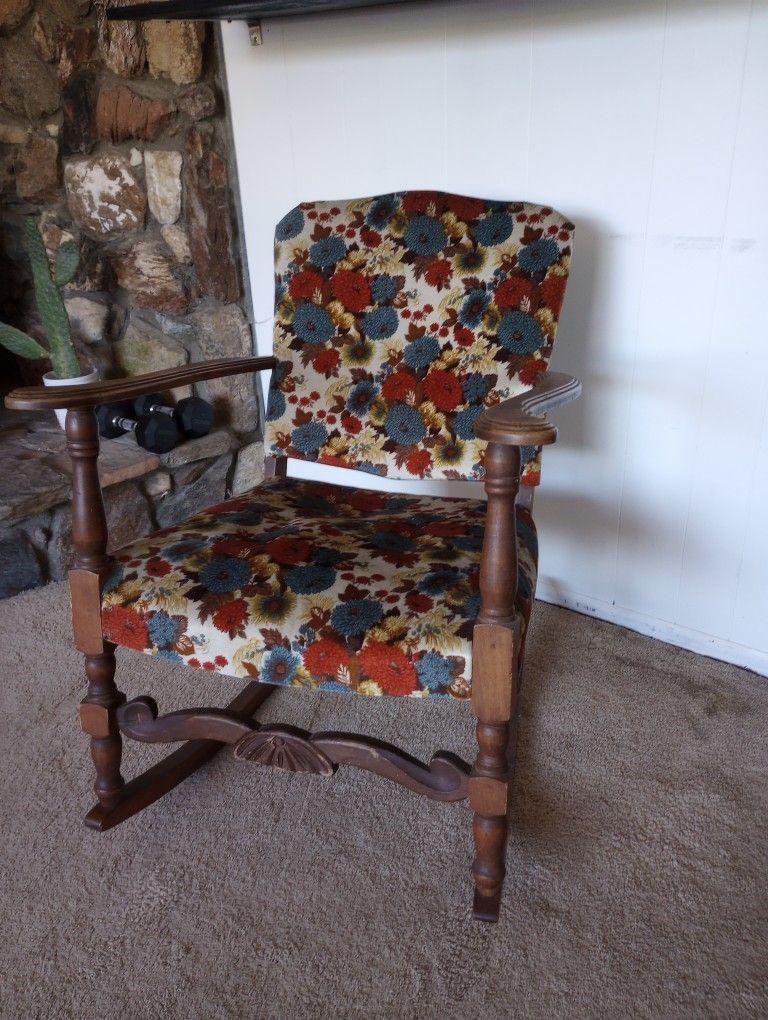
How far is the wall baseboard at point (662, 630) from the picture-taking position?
1.60 metres

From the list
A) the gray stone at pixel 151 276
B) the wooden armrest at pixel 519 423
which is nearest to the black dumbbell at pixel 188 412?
the gray stone at pixel 151 276

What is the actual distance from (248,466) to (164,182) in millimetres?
724

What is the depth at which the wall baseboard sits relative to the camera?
5.24 ft

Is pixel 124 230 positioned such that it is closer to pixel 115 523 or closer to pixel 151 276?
pixel 151 276

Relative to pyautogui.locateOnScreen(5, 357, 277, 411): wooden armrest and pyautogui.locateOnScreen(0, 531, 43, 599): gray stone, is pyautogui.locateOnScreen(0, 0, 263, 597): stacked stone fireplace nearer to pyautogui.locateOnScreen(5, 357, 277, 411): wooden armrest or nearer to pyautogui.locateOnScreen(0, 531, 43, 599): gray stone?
pyautogui.locateOnScreen(0, 531, 43, 599): gray stone

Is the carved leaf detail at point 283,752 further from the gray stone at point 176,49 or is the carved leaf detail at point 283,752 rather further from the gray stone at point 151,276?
the gray stone at point 176,49

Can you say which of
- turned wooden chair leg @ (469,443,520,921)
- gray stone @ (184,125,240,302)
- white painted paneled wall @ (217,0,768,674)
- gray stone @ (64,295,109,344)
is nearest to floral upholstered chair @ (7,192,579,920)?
turned wooden chair leg @ (469,443,520,921)

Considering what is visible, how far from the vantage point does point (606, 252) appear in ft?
5.05

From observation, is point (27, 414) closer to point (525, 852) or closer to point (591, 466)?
point (591, 466)

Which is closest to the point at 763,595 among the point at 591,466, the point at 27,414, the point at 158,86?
the point at 591,466

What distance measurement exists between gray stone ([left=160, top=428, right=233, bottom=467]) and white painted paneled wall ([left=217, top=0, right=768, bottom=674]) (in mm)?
646

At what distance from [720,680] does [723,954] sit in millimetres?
623

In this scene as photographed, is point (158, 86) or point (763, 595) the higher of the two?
point (158, 86)

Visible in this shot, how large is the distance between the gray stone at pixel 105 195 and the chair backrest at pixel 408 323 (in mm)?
730
